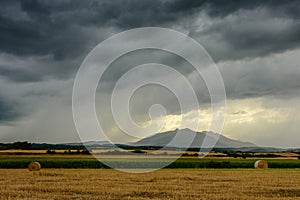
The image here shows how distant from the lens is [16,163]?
54562mm

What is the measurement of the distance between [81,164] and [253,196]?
38.0 metres

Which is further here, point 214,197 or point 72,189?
point 72,189

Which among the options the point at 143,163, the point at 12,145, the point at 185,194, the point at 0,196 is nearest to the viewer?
the point at 0,196

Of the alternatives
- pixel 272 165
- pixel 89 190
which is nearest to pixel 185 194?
pixel 89 190

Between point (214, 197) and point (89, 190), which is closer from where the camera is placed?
point (214, 197)

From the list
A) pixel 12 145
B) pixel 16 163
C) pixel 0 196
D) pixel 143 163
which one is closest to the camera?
pixel 0 196

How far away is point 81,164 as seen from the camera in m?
54.7

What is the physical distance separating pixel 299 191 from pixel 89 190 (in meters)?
10.9

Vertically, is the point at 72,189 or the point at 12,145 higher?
the point at 12,145

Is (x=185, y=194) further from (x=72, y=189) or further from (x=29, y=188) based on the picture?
(x=29, y=188)

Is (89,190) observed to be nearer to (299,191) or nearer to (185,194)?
(185,194)

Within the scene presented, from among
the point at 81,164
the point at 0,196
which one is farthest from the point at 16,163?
Answer: the point at 0,196

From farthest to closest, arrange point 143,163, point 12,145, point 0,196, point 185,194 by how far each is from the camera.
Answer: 1. point 12,145
2. point 143,163
3. point 185,194
4. point 0,196

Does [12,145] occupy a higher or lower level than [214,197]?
higher
